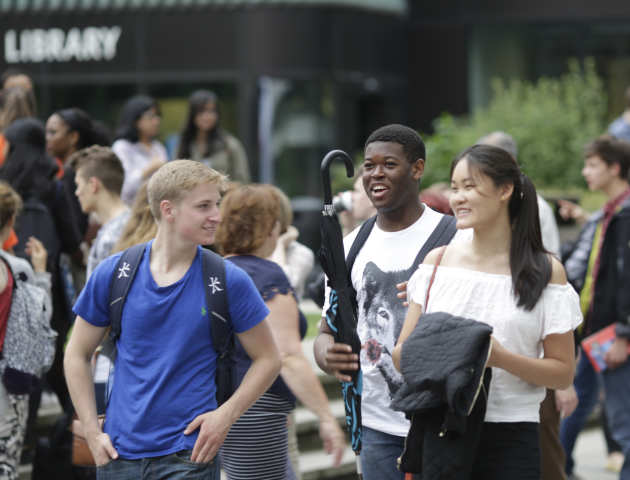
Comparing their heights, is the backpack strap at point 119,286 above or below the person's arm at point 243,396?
above

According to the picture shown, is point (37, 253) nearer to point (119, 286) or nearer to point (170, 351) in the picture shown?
point (119, 286)

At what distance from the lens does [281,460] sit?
5211 millimetres

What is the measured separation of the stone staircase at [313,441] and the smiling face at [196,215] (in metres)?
3.52

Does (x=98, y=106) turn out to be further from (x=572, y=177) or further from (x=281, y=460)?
(x=281, y=460)

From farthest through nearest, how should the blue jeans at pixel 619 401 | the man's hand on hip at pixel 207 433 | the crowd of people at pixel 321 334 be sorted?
the blue jeans at pixel 619 401 < the man's hand on hip at pixel 207 433 < the crowd of people at pixel 321 334

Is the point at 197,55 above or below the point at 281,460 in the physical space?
above

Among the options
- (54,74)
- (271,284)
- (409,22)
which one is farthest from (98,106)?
(271,284)

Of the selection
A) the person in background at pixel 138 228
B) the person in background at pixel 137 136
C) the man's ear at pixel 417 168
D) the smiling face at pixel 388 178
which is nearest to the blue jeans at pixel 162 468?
the smiling face at pixel 388 178

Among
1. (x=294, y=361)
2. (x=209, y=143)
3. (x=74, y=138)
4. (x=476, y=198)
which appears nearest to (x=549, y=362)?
(x=476, y=198)

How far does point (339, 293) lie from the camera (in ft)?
14.1

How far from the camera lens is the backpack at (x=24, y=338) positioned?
17.3 feet

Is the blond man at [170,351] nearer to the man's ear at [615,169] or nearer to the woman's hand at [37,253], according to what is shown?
the woman's hand at [37,253]

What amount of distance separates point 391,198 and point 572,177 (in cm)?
1118

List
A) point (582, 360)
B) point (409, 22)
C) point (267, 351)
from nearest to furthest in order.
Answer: point (267, 351), point (582, 360), point (409, 22)
